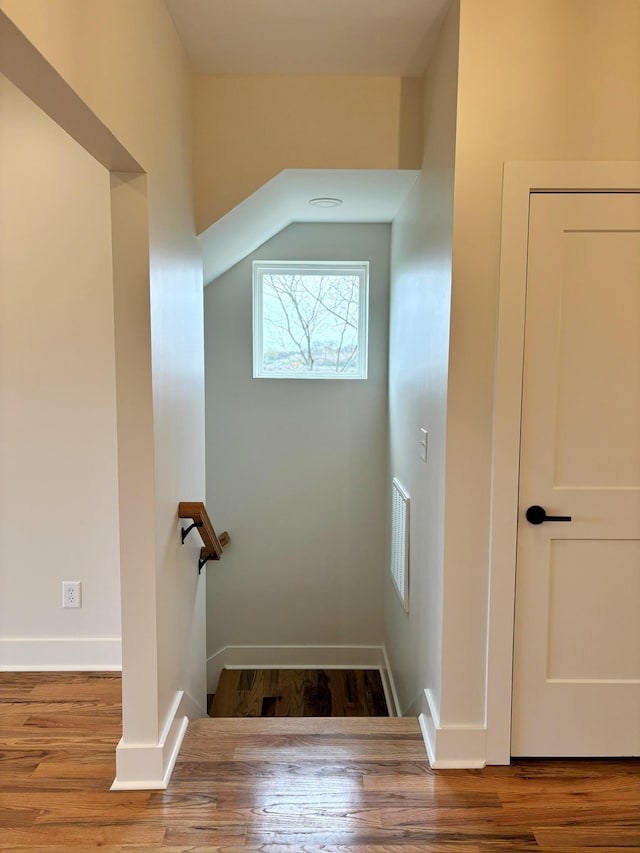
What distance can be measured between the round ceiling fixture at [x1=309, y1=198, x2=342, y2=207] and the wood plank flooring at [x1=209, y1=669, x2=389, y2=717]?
2826 millimetres

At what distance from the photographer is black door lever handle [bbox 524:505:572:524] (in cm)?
205

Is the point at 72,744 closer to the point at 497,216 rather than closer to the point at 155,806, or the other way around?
the point at 155,806

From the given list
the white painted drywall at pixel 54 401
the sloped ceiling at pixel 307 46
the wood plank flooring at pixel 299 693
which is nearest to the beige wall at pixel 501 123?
the sloped ceiling at pixel 307 46

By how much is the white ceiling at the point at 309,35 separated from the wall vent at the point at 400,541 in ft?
6.04

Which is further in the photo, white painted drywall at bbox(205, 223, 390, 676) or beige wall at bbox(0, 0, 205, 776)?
white painted drywall at bbox(205, 223, 390, 676)

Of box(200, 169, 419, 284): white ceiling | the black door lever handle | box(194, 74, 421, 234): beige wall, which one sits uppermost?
box(194, 74, 421, 234): beige wall

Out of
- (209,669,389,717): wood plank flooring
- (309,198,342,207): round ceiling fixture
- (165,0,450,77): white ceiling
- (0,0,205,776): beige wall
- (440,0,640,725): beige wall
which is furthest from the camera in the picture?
(209,669,389,717): wood plank flooring

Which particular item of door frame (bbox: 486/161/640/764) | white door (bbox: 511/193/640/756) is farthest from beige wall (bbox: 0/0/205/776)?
white door (bbox: 511/193/640/756)

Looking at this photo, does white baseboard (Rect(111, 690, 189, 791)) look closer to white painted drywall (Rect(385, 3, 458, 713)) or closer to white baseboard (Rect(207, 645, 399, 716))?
white painted drywall (Rect(385, 3, 458, 713))

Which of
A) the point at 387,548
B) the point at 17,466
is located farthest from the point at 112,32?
the point at 387,548

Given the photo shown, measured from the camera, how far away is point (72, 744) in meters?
2.19

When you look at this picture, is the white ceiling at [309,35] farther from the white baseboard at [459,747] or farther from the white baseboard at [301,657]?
the white baseboard at [301,657]

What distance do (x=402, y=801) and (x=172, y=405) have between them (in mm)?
1514

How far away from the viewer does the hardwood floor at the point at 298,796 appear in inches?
68.9
